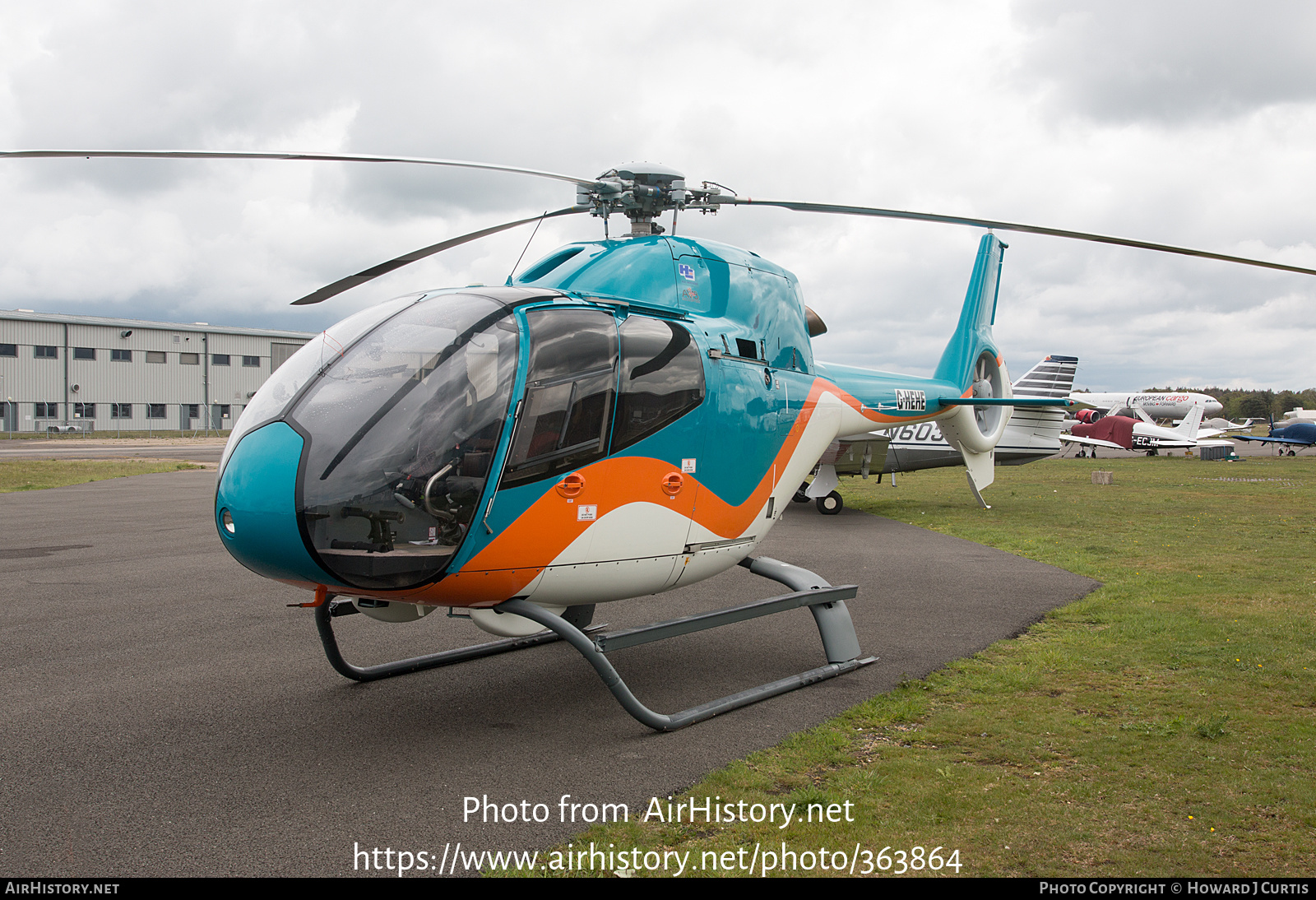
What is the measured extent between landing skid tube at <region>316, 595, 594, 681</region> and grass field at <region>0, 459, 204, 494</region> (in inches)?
832

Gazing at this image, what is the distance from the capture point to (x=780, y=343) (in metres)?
7.32

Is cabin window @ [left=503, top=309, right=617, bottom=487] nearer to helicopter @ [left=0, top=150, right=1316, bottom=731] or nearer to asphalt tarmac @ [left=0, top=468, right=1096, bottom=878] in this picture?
helicopter @ [left=0, top=150, right=1316, bottom=731]

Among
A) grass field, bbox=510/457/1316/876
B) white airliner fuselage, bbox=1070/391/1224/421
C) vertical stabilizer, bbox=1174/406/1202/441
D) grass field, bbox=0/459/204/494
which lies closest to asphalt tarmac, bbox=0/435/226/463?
grass field, bbox=0/459/204/494

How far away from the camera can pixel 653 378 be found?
5652mm

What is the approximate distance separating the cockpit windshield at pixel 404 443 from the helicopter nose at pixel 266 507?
9cm

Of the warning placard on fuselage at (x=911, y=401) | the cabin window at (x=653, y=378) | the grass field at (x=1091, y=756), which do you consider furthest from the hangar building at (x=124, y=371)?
the grass field at (x=1091, y=756)

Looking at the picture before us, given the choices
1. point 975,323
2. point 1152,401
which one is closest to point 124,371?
point 975,323

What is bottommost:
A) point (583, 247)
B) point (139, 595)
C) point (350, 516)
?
point (139, 595)

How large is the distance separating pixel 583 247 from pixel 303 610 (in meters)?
5.04

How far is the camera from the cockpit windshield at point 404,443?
437cm

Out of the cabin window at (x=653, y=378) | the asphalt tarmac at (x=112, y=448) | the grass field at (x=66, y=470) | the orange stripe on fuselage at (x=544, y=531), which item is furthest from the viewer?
the asphalt tarmac at (x=112, y=448)

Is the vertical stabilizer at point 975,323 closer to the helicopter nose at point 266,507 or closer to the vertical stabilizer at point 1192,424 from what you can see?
the helicopter nose at point 266,507

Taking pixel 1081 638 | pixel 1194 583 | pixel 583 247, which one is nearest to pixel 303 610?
pixel 583 247
